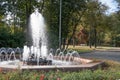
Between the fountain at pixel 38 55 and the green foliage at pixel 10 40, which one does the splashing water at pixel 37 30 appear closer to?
the fountain at pixel 38 55

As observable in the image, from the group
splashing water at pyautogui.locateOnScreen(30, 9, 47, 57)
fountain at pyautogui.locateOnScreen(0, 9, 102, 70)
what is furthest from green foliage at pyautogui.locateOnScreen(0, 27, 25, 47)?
splashing water at pyautogui.locateOnScreen(30, 9, 47, 57)

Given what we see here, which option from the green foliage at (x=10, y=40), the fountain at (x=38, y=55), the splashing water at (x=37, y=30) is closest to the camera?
the fountain at (x=38, y=55)

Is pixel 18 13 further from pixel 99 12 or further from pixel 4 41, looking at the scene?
pixel 99 12

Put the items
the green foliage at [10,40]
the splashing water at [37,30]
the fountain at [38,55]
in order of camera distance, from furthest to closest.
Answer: the splashing water at [37,30], the green foliage at [10,40], the fountain at [38,55]

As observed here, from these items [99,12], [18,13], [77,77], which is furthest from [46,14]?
[77,77]

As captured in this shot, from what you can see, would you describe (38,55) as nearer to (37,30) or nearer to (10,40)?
(10,40)

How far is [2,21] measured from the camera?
4744 centimetres

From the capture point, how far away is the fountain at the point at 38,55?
16.8 meters

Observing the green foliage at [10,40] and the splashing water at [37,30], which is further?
the splashing water at [37,30]

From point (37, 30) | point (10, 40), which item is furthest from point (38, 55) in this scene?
point (37, 30)

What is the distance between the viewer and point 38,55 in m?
19.8

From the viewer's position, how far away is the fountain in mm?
16750

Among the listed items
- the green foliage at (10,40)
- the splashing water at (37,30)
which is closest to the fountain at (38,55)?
the splashing water at (37,30)

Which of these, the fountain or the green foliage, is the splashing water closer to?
the fountain
